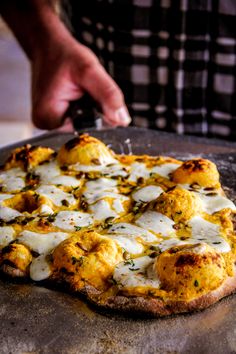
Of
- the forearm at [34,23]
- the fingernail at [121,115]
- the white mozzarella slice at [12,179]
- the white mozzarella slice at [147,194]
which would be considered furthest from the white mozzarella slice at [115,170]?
the forearm at [34,23]

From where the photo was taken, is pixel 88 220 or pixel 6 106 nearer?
pixel 88 220

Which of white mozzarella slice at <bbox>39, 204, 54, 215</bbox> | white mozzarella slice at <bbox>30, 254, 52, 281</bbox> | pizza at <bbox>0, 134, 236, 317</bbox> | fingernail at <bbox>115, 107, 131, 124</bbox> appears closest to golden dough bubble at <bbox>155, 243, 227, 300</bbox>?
pizza at <bbox>0, 134, 236, 317</bbox>

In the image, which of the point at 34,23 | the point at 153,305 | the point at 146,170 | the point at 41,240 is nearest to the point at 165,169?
the point at 146,170

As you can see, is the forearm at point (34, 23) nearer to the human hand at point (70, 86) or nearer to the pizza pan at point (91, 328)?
the human hand at point (70, 86)

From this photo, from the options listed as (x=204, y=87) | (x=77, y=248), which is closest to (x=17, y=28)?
(x=204, y=87)

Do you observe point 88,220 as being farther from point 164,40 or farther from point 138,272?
point 164,40

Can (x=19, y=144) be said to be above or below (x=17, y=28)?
below

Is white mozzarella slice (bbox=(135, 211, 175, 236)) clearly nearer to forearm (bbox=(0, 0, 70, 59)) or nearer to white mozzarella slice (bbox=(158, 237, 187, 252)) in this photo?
white mozzarella slice (bbox=(158, 237, 187, 252))
